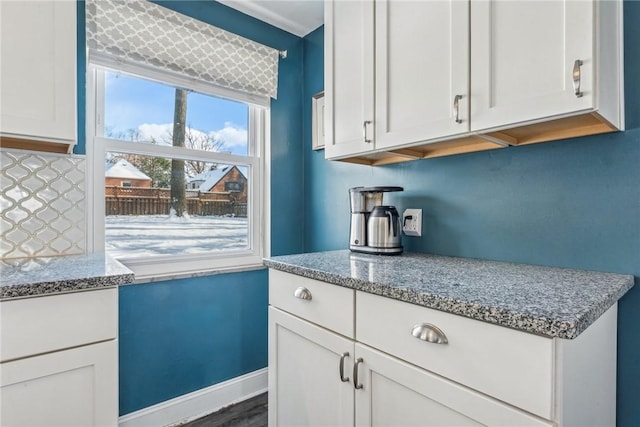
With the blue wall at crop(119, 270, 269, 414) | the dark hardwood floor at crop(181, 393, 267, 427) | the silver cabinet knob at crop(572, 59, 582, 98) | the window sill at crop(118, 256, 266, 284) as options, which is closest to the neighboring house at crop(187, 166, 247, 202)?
the window sill at crop(118, 256, 266, 284)

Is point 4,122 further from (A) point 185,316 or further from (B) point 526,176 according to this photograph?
(B) point 526,176

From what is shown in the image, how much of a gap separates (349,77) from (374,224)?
694 millimetres

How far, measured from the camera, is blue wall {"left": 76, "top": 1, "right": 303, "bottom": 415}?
1711 millimetres

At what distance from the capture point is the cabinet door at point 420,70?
1124 mm

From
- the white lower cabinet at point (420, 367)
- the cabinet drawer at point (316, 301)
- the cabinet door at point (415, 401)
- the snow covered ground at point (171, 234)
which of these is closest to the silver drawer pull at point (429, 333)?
the white lower cabinet at point (420, 367)

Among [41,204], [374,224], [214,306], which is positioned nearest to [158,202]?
[41,204]

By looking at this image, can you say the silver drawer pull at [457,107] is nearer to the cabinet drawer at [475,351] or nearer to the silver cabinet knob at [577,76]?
the silver cabinet knob at [577,76]

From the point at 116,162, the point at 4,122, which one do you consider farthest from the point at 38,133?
the point at 116,162

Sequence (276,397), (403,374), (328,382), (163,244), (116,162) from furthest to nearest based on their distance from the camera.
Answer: (163,244)
(116,162)
(276,397)
(328,382)
(403,374)

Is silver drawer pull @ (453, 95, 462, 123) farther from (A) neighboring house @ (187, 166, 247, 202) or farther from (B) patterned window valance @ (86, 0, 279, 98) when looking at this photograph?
(A) neighboring house @ (187, 166, 247, 202)

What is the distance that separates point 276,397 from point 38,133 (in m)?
1.41

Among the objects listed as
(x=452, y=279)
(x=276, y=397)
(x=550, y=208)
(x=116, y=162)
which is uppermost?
(x=116, y=162)

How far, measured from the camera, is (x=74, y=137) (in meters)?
1.28

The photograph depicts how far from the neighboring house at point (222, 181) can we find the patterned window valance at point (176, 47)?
1.69 feet
